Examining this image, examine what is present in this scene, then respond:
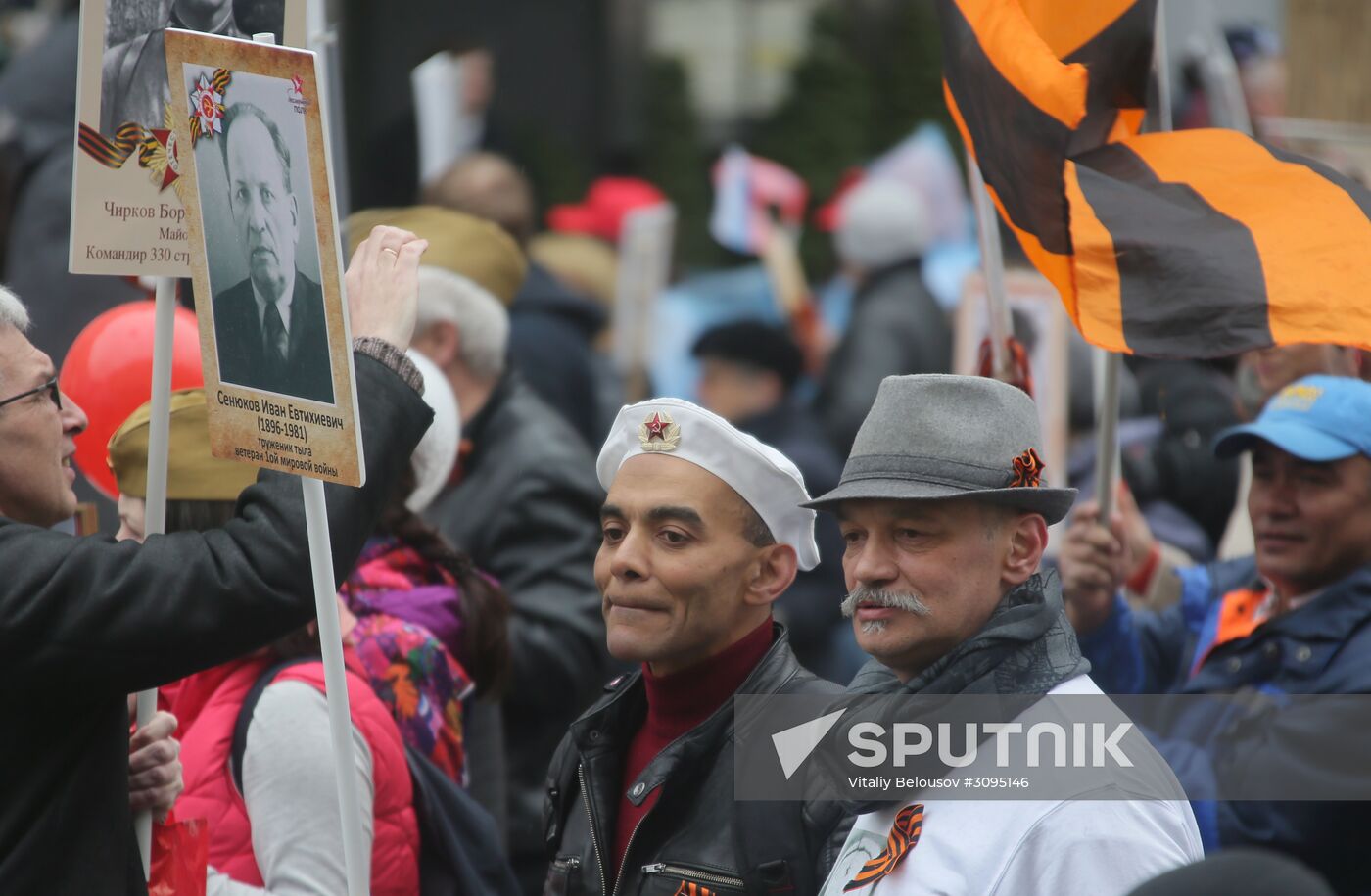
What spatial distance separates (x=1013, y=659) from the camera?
284cm

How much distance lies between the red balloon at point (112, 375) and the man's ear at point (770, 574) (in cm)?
148

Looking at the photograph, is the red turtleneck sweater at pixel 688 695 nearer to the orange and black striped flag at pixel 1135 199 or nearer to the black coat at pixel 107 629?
the black coat at pixel 107 629

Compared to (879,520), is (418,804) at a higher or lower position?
lower

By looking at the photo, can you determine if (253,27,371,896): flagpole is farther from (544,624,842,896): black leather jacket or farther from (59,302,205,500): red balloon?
(59,302,205,500): red balloon

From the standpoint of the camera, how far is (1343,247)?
3.51 meters

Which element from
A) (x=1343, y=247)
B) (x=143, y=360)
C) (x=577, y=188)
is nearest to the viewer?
(x=1343, y=247)

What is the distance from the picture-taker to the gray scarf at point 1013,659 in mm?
2818

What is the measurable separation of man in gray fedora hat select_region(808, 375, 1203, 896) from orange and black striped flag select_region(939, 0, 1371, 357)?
58 centimetres

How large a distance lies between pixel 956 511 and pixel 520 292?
15.9ft

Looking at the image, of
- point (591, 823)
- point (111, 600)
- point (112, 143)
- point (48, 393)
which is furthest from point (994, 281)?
point (111, 600)

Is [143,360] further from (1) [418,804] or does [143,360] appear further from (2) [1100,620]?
(2) [1100,620]

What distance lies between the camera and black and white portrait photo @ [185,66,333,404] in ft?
9.30

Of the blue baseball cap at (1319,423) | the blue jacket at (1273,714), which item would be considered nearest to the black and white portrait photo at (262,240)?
the blue jacket at (1273,714)

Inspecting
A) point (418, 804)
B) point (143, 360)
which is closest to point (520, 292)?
point (143, 360)
